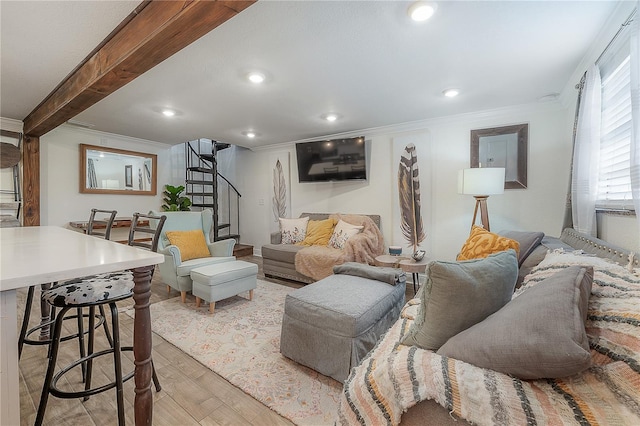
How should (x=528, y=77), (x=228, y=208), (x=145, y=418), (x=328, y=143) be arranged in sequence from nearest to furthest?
(x=145, y=418), (x=528, y=77), (x=328, y=143), (x=228, y=208)

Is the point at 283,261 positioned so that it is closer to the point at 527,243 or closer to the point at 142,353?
the point at 142,353

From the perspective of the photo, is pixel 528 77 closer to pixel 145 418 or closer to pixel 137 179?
pixel 145 418

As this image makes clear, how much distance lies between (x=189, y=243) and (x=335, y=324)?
2.35m

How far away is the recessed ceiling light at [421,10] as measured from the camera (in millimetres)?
1456

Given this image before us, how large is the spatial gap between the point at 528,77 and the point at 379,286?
7.44 feet

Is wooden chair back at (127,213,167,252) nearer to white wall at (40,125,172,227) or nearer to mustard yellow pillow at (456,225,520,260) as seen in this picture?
mustard yellow pillow at (456,225,520,260)

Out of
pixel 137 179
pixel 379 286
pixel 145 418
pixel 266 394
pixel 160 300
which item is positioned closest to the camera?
pixel 145 418

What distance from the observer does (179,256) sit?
9.78 feet

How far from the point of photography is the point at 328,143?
4.24m

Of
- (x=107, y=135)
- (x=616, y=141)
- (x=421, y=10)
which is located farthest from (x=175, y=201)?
(x=616, y=141)

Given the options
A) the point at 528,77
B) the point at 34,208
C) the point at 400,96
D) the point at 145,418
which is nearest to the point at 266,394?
the point at 145,418

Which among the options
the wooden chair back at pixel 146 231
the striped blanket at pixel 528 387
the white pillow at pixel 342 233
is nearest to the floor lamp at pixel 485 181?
the white pillow at pixel 342 233

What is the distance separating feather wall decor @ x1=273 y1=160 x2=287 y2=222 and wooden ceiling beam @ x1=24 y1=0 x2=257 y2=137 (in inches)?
120

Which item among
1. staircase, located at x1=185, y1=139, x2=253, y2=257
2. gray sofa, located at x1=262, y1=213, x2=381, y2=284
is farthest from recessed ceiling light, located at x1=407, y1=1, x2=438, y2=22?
staircase, located at x1=185, y1=139, x2=253, y2=257
